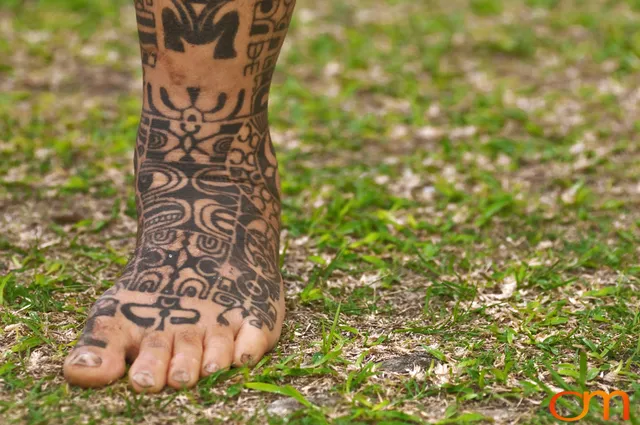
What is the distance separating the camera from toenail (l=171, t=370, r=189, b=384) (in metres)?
1.55

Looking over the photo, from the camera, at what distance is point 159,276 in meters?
1.72

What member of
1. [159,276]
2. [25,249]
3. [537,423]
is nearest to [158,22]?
[159,276]

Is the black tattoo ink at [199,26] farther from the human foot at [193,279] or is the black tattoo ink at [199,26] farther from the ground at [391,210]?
the ground at [391,210]

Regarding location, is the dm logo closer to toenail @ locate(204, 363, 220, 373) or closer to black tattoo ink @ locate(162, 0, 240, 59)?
toenail @ locate(204, 363, 220, 373)

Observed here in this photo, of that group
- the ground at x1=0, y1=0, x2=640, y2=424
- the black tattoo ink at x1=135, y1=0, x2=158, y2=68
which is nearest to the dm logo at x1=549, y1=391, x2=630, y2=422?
the ground at x1=0, y1=0, x2=640, y2=424

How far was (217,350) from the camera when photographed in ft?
5.27

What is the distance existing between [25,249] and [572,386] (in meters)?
1.50

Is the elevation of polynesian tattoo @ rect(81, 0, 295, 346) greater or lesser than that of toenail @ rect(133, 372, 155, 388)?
greater

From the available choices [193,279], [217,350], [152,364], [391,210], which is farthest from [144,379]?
[391,210]

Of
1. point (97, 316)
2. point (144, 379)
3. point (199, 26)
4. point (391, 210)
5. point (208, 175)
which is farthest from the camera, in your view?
point (391, 210)

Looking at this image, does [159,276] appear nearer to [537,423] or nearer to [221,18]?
[221,18]

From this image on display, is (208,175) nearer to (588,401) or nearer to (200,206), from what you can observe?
(200,206)

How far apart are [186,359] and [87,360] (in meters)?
0.19

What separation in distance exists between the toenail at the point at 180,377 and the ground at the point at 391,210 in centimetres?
3
